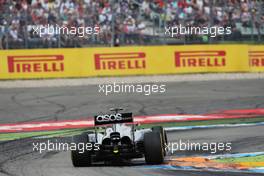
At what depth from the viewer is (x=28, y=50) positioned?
946 inches

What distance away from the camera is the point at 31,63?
24.0 metres

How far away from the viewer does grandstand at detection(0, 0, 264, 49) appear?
24.2 metres

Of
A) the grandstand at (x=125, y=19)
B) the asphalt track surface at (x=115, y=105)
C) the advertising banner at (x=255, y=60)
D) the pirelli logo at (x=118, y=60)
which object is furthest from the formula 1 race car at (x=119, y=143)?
the advertising banner at (x=255, y=60)

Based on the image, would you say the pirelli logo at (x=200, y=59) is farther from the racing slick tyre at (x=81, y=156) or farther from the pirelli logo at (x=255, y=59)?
the racing slick tyre at (x=81, y=156)

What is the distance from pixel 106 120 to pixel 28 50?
1515cm

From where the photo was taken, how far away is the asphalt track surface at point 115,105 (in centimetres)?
954

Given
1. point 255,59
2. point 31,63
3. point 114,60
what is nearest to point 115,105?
point 114,60

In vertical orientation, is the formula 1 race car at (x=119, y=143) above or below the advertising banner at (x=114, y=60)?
above

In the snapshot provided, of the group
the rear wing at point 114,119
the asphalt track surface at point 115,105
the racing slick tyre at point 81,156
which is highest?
the rear wing at point 114,119

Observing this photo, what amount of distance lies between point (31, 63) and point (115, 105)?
6.81 meters

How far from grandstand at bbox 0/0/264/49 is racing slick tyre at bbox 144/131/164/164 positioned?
50.2ft

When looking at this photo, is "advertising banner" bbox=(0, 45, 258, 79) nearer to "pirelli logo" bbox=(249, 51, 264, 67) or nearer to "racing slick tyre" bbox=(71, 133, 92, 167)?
"pirelli logo" bbox=(249, 51, 264, 67)

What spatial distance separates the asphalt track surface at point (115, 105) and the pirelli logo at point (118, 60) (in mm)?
1561

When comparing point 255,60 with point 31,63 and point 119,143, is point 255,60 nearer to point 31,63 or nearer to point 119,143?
point 31,63
